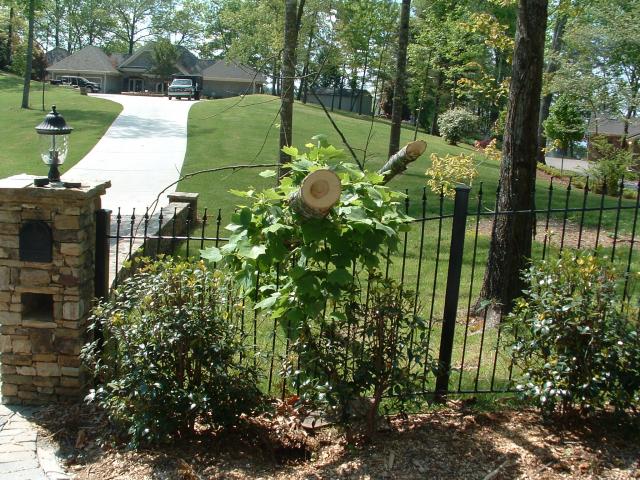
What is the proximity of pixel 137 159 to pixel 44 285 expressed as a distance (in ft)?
51.6

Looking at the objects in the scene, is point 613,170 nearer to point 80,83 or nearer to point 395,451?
point 395,451

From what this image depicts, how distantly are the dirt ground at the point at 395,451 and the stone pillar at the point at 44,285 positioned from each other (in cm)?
43

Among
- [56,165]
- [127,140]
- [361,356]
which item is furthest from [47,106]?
[361,356]

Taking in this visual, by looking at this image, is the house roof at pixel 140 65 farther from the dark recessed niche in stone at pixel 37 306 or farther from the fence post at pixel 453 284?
the fence post at pixel 453 284

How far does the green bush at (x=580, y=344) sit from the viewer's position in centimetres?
432

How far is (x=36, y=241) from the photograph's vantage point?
16.2 feet

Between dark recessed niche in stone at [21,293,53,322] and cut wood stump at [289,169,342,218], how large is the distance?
2.48 m

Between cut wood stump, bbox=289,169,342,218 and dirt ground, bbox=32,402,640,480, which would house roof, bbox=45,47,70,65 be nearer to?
dirt ground, bbox=32,402,640,480

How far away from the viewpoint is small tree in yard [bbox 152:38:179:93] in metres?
60.9

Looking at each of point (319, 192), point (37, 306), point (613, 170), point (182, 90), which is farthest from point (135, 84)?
point (319, 192)

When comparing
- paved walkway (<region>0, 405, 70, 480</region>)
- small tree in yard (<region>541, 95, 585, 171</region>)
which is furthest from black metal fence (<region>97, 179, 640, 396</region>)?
small tree in yard (<region>541, 95, 585, 171</region>)

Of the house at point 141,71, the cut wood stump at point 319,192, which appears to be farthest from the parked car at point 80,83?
the cut wood stump at point 319,192

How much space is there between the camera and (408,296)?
14.3 ft

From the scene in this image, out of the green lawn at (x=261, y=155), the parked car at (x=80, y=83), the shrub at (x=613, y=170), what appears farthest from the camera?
the parked car at (x=80, y=83)
